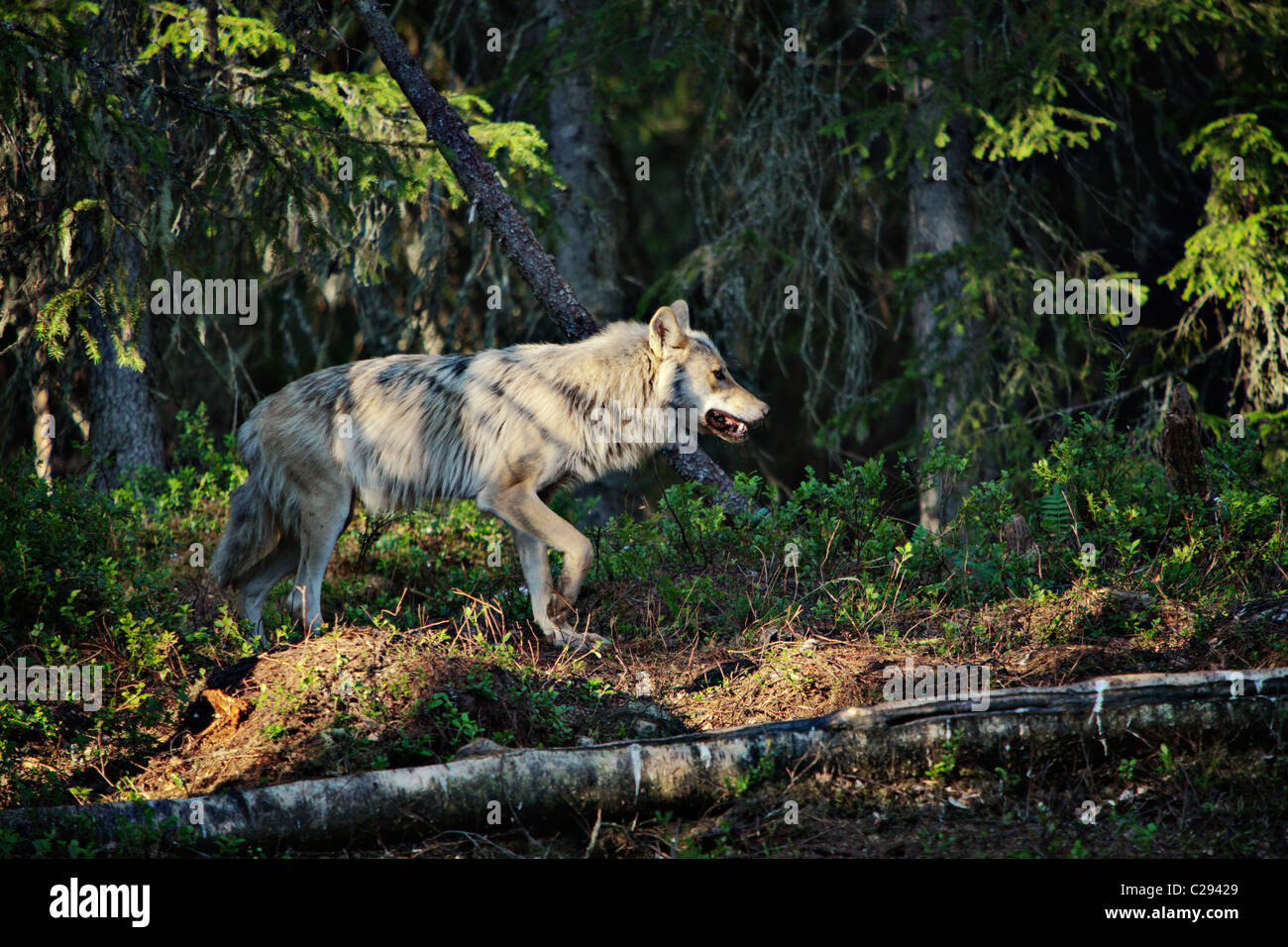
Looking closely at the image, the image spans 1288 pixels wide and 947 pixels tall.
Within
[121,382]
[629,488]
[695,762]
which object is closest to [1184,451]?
[629,488]

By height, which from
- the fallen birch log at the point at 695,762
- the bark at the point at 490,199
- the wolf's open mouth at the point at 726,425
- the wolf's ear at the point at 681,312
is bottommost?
the fallen birch log at the point at 695,762

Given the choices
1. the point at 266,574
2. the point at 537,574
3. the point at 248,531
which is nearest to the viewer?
the point at 537,574

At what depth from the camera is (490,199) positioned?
8.71m

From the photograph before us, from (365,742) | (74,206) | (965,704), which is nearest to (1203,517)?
(965,704)

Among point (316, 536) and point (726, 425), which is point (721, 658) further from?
point (316, 536)

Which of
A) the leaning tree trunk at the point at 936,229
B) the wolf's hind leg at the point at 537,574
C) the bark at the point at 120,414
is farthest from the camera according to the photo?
the leaning tree trunk at the point at 936,229

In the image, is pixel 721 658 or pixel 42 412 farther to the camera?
pixel 42 412

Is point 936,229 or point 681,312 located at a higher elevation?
point 936,229

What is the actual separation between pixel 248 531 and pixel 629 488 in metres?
3.14

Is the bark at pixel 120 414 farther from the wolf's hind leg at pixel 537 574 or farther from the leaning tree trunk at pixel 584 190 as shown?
the leaning tree trunk at pixel 584 190

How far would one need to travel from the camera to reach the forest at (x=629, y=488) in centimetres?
458

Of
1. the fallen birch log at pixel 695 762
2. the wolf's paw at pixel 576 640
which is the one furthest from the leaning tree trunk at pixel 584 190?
the fallen birch log at pixel 695 762

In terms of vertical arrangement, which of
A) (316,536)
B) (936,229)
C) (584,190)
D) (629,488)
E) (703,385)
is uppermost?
(584,190)

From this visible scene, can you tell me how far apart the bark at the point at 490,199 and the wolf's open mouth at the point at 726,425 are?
38.7 inches
